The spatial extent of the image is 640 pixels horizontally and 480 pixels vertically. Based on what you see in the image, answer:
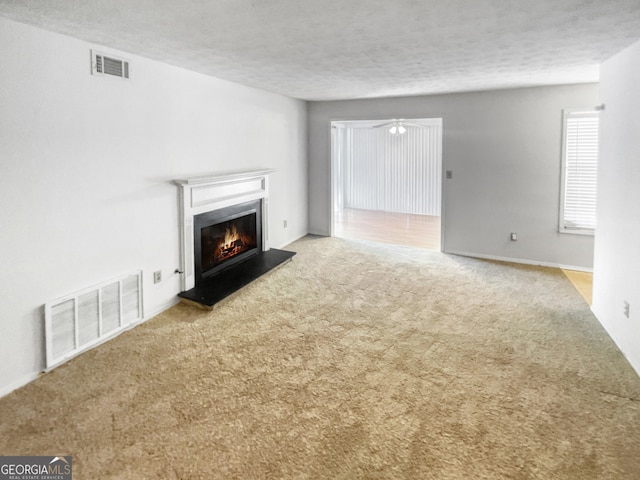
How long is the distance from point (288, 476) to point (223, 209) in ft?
11.2

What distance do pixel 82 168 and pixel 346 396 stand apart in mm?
2611

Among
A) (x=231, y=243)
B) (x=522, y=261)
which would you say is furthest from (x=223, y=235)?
(x=522, y=261)

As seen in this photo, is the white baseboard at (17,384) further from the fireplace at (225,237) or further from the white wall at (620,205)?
the white wall at (620,205)

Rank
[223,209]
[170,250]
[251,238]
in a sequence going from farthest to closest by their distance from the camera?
[251,238] < [223,209] < [170,250]

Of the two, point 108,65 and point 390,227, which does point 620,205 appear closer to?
point 108,65

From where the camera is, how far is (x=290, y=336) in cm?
365

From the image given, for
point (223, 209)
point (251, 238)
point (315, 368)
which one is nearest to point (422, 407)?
point (315, 368)

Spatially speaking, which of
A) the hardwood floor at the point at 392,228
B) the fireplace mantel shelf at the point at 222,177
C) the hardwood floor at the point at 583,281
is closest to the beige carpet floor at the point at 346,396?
the hardwood floor at the point at 583,281

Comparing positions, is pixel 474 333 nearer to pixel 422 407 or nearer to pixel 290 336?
pixel 422 407

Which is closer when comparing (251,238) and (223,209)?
(223,209)

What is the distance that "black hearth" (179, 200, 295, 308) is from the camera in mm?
4539

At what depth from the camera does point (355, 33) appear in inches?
115

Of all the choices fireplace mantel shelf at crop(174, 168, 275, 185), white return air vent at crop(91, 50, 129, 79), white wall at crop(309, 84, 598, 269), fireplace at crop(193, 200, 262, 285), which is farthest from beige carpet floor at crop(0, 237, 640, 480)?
white return air vent at crop(91, 50, 129, 79)

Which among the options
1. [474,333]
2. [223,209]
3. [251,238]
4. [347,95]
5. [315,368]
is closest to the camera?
[315,368]
